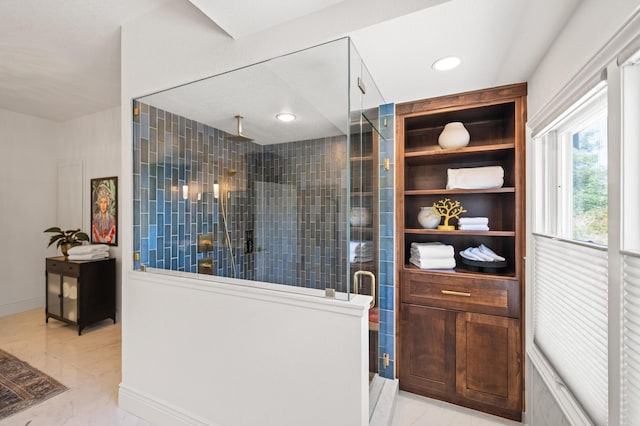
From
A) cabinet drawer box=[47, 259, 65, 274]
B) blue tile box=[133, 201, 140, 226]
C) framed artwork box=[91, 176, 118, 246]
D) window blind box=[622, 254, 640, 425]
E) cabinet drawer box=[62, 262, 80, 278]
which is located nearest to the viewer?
window blind box=[622, 254, 640, 425]

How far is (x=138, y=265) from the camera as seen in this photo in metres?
1.88

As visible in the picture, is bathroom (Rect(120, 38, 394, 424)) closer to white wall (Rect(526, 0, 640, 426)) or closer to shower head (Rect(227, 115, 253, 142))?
shower head (Rect(227, 115, 253, 142))

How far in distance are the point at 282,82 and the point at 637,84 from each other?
1366mm

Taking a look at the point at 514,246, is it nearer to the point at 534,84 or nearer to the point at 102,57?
the point at 534,84

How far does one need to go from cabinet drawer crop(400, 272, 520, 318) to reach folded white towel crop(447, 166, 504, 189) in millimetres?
610

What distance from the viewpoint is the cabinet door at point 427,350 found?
6.24 feet

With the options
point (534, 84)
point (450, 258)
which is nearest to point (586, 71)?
point (534, 84)

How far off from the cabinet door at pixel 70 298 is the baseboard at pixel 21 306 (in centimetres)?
107

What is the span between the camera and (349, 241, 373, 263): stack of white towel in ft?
4.61

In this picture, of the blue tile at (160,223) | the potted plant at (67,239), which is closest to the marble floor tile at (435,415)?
the blue tile at (160,223)

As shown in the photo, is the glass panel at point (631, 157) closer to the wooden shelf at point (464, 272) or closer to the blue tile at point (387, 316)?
the wooden shelf at point (464, 272)

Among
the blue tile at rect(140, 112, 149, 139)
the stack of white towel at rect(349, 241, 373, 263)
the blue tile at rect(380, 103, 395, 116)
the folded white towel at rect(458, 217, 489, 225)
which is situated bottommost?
the stack of white towel at rect(349, 241, 373, 263)

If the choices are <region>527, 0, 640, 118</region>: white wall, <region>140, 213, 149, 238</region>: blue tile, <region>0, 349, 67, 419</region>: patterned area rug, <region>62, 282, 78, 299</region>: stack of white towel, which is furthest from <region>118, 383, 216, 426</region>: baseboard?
<region>527, 0, 640, 118</region>: white wall

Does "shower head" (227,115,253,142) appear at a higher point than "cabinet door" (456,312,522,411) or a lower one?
higher
